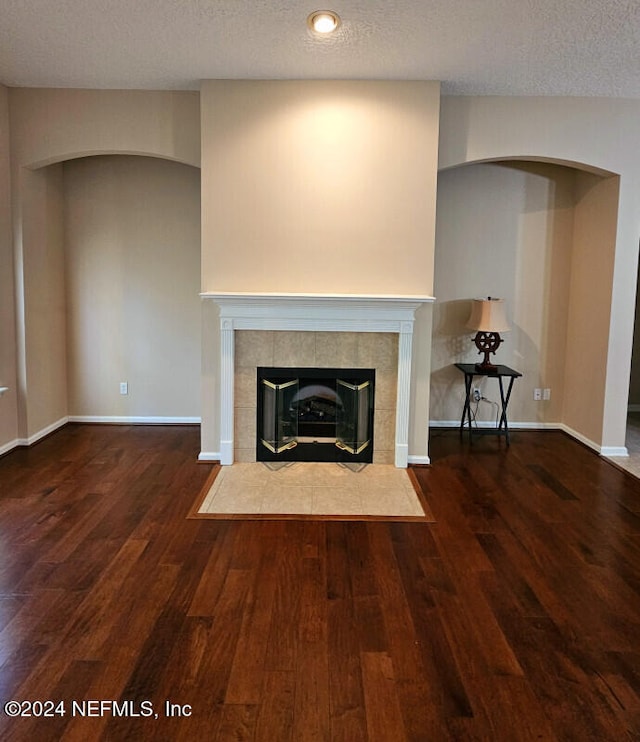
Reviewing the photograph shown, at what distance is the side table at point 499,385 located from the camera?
508 centimetres

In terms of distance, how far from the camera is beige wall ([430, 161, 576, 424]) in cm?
539

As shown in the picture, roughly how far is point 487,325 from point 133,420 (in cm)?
330

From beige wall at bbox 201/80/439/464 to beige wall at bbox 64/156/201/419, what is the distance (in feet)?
3.69

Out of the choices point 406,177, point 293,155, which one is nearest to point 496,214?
point 406,177

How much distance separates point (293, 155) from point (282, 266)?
0.79 m

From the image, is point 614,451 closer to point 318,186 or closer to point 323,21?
point 318,186

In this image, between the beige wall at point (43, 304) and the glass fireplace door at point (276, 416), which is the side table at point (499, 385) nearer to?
the glass fireplace door at point (276, 416)

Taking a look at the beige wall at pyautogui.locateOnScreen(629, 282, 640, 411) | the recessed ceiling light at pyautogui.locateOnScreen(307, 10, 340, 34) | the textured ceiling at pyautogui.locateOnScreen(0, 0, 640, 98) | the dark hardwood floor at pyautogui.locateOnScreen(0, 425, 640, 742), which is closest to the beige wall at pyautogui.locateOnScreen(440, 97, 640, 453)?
the textured ceiling at pyautogui.locateOnScreen(0, 0, 640, 98)

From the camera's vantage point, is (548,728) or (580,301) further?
(580,301)

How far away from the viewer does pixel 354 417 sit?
4535 millimetres

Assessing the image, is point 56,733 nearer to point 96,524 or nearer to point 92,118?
point 96,524

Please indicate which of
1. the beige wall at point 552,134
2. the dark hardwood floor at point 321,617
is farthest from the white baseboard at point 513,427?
the beige wall at point 552,134

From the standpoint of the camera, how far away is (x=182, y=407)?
558 centimetres

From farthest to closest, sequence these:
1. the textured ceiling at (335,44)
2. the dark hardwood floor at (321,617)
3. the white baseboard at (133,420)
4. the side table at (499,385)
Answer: the white baseboard at (133,420) < the side table at (499,385) < the textured ceiling at (335,44) < the dark hardwood floor at (321,617)
